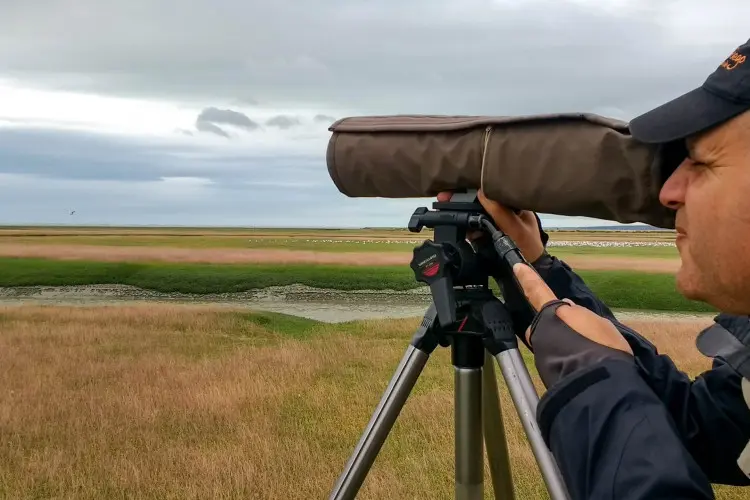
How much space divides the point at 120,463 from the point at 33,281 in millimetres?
31815

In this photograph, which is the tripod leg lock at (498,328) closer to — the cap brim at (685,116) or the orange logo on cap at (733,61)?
the cap brim at (685,116)

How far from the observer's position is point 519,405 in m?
2.09

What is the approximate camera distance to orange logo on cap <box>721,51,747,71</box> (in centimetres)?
135


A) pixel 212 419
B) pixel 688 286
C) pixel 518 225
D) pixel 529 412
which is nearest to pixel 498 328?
pixel 529 412

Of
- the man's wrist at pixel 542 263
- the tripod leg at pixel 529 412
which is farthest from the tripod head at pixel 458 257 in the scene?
the tripod leg at pixel 529 412

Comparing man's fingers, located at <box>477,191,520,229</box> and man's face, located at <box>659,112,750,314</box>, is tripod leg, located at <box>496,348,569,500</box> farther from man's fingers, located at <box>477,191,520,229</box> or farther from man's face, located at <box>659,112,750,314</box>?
man's face, located at <box>659,112,750,314</box>

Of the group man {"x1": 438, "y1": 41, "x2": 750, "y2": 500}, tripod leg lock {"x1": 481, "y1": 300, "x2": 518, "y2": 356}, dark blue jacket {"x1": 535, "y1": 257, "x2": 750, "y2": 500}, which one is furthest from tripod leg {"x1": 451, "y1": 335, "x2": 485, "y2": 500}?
dark blue jacket {"x1": 535, "y1": 257, "x2": 750, "y2": 500}

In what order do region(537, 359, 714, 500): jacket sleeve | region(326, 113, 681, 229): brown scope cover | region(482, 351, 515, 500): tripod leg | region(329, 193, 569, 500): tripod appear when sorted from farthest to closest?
region(482, 351, 515, 500): tripod leg → region(329, 193, 569, 500): tripod → region(326, 113, 681, 229): brown scope cover → region(537, 359, 714, 500): jacket sleeve

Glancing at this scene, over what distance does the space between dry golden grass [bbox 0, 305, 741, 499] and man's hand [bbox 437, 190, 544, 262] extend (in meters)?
3.25

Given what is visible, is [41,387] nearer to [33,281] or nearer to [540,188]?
[540,188]

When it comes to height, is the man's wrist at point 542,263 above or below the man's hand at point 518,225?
below

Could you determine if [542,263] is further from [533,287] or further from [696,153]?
[696,153]

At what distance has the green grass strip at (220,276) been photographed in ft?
106

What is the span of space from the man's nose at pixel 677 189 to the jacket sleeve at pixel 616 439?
415 mm
